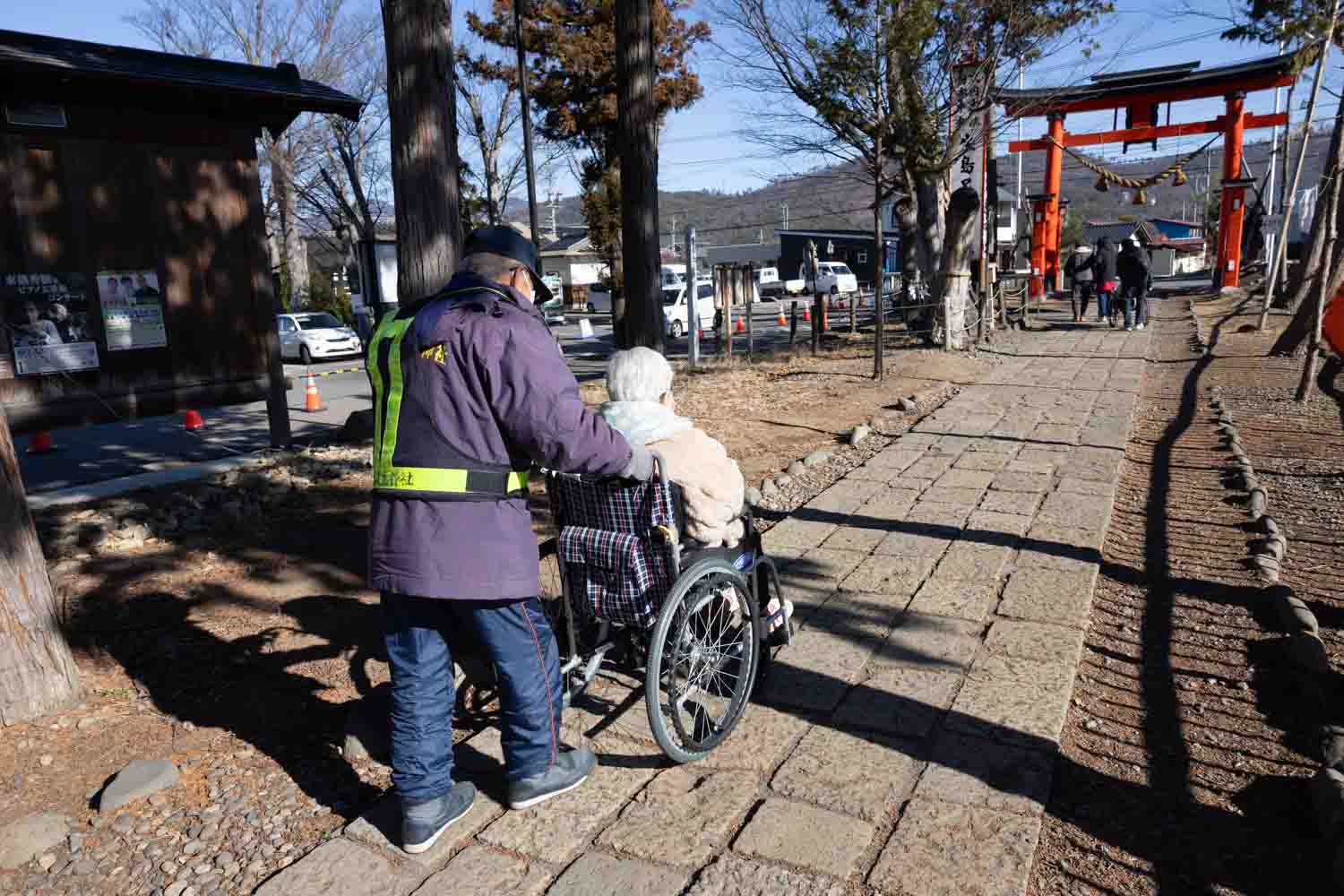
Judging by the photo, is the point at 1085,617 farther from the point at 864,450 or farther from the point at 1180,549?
the point at 864,450

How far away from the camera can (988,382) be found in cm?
1088

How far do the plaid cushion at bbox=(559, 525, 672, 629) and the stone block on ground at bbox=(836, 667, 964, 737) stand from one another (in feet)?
2.84

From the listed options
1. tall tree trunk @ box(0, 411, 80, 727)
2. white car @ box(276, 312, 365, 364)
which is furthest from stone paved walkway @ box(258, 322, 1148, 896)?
white car @ box(276, 312, 365, 364)

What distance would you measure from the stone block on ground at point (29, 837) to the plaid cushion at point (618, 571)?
5.40 ft

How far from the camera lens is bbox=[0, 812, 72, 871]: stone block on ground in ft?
8.28

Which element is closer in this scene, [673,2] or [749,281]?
[749,281]

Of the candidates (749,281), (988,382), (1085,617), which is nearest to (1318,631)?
(1085,617)

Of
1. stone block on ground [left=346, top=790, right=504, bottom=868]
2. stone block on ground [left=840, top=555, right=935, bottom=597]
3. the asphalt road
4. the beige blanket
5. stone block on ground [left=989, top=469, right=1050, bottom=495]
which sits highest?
the beige blanket

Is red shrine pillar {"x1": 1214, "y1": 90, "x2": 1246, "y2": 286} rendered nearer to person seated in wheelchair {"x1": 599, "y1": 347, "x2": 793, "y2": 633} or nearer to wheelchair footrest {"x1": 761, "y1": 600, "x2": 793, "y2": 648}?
wheelchair footrest {"x1": 761, "y1": 600, "x2": 793, "y2": 648}

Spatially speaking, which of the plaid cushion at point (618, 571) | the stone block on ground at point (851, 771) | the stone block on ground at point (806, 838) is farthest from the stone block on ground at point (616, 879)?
the plaid cushion at point (618, 571)

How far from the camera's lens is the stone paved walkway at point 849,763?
2.38m

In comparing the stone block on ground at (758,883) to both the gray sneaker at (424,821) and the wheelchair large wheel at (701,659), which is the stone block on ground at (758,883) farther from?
the gray sneaker at (424,821)

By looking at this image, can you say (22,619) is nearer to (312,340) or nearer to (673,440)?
(673,440)

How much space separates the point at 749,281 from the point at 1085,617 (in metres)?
12.3
